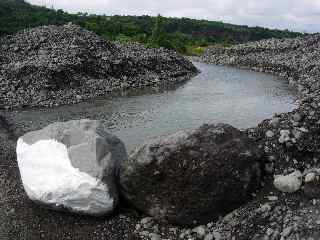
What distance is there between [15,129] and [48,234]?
12140mm

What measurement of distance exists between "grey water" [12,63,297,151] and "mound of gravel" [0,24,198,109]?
245 cm

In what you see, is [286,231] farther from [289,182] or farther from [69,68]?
[69,68]

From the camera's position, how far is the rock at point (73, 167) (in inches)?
556

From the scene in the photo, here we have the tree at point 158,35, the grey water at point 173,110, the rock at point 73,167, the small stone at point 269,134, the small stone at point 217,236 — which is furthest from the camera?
the tree at point 158,35

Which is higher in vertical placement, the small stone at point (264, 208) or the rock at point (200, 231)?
the small stone at point (264, 208)

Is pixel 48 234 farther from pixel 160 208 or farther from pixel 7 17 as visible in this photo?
pixel 7 17

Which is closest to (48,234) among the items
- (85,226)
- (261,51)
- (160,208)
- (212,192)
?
(85,226)

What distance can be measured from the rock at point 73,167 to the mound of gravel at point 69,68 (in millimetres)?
16357

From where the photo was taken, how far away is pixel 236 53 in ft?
242

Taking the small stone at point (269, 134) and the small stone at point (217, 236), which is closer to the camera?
the small stone at point (217, 236)

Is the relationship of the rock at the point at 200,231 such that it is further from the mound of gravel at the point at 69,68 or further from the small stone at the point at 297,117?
the mound of gravel at the point at 69,68

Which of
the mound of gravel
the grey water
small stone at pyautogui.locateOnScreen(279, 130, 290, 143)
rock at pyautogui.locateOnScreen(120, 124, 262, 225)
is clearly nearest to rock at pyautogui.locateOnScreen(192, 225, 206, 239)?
rock at pyautogui.locateOnScreen(120, 124, 262, 225)

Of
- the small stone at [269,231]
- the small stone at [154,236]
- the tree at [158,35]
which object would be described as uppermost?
the tree at [158,35]

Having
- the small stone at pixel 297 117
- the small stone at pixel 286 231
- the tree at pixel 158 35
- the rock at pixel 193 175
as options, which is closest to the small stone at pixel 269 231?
the small stone at pixel 286 231
